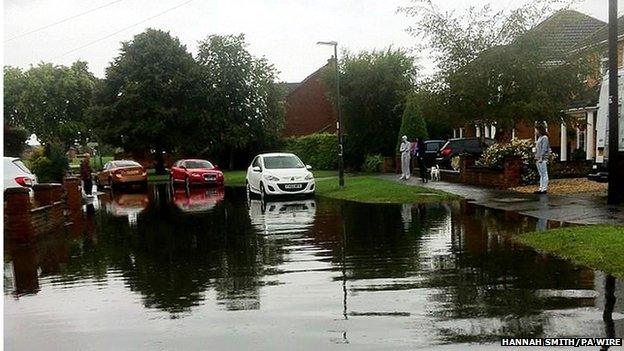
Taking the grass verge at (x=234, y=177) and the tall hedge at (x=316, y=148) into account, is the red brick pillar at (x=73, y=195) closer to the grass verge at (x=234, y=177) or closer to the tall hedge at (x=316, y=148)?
the grass verge at (x=234, y=177)

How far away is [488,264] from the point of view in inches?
262

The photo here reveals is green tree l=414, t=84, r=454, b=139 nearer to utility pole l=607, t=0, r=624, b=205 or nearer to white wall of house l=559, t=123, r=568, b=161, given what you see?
utility pole l=607, t=0, r=624, b=205

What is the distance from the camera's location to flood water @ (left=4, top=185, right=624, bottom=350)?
14.3 ft

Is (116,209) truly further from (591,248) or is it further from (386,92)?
(386,92)

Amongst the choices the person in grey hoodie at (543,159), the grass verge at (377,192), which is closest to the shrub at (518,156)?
the grass verge at (377,192)

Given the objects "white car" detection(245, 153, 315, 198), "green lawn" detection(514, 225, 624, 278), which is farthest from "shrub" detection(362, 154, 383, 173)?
"green lawn" detection(514, 225, 624, 278)

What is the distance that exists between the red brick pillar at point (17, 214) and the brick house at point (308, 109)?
3.85m

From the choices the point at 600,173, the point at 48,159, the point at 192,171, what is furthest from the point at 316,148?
the point at 48,159

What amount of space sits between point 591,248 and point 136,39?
602 centimetres

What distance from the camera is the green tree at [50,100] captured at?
5629mm

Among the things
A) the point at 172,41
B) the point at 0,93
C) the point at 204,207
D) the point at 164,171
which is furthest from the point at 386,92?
the point at 0,93

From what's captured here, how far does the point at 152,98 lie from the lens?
9086mm

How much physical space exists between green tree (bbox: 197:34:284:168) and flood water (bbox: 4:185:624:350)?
156 centimetres

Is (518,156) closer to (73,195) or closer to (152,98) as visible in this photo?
(152,98)
